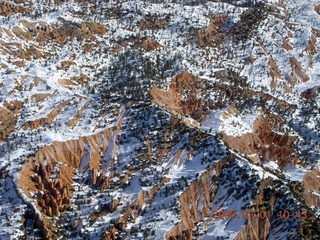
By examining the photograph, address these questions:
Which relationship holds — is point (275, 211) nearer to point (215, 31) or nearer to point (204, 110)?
point (204, 110)

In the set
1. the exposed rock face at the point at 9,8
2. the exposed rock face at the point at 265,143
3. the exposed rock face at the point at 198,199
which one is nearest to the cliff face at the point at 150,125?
the exposed rock face at the point at 198,199

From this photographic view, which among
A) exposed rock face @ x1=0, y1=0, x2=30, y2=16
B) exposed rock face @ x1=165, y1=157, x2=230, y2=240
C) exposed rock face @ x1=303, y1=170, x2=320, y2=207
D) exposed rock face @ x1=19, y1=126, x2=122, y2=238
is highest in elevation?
Answer: exposed rock face @ x1=0, y1=0, x2=30, y2=16

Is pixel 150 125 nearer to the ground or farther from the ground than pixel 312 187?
farther from the ground

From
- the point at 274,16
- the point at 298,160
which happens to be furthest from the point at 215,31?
the point at 298,160

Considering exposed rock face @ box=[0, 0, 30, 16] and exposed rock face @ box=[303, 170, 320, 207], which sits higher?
exposed rock face @ box=[0, 0, 30, 16]

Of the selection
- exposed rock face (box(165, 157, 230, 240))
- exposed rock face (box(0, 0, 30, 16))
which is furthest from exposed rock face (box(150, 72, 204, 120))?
exposed rock face (box(0, 0, 30, 16))

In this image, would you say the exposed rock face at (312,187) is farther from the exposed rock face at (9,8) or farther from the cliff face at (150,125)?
the exposed rock face at (9,8)

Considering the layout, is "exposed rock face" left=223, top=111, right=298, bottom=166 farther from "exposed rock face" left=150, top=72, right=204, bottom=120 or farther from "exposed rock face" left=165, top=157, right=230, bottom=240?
"exposed rock face" left=165, top=157, right=230, bottom=240

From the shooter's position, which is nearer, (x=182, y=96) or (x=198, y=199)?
(x=198, y=199)

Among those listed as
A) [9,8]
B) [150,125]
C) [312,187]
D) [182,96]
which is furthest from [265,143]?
[9,8]

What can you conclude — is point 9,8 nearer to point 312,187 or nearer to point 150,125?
point 150,125

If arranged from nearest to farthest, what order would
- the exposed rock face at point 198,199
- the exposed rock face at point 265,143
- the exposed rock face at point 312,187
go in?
the exposed rock face at point 198,199 → the exposed rock face at point 312,187 → the exposed rock face at point 265,143
